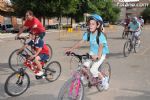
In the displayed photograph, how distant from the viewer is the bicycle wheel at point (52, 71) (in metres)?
8.99

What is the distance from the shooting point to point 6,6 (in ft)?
191

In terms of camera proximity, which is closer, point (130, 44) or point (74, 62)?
point (74, 62)

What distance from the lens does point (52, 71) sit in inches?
358

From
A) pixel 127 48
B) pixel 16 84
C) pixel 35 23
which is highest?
pixel 35 23

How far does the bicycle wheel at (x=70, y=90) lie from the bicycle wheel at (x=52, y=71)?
2.69 metres

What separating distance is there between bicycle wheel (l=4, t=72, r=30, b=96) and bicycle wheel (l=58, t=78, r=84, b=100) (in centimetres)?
165

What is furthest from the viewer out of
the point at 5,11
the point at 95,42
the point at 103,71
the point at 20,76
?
the point at 5,11

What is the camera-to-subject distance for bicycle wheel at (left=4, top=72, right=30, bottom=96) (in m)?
7.48

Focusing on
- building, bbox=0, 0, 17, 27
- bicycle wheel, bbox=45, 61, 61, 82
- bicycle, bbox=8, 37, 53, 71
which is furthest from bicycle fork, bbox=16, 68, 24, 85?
building, bbox=0, 0, 17, 27

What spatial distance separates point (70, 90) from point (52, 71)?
9.62 feet

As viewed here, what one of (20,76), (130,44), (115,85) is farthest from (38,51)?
(130,44)

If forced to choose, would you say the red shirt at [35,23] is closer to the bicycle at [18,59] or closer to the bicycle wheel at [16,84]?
the bicycle at [18,59]

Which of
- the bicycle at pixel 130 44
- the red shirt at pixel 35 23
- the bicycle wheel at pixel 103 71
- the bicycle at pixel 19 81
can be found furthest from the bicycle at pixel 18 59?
the bicycle at pixel 130 44

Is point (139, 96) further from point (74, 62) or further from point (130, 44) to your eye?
point (130, 44)
